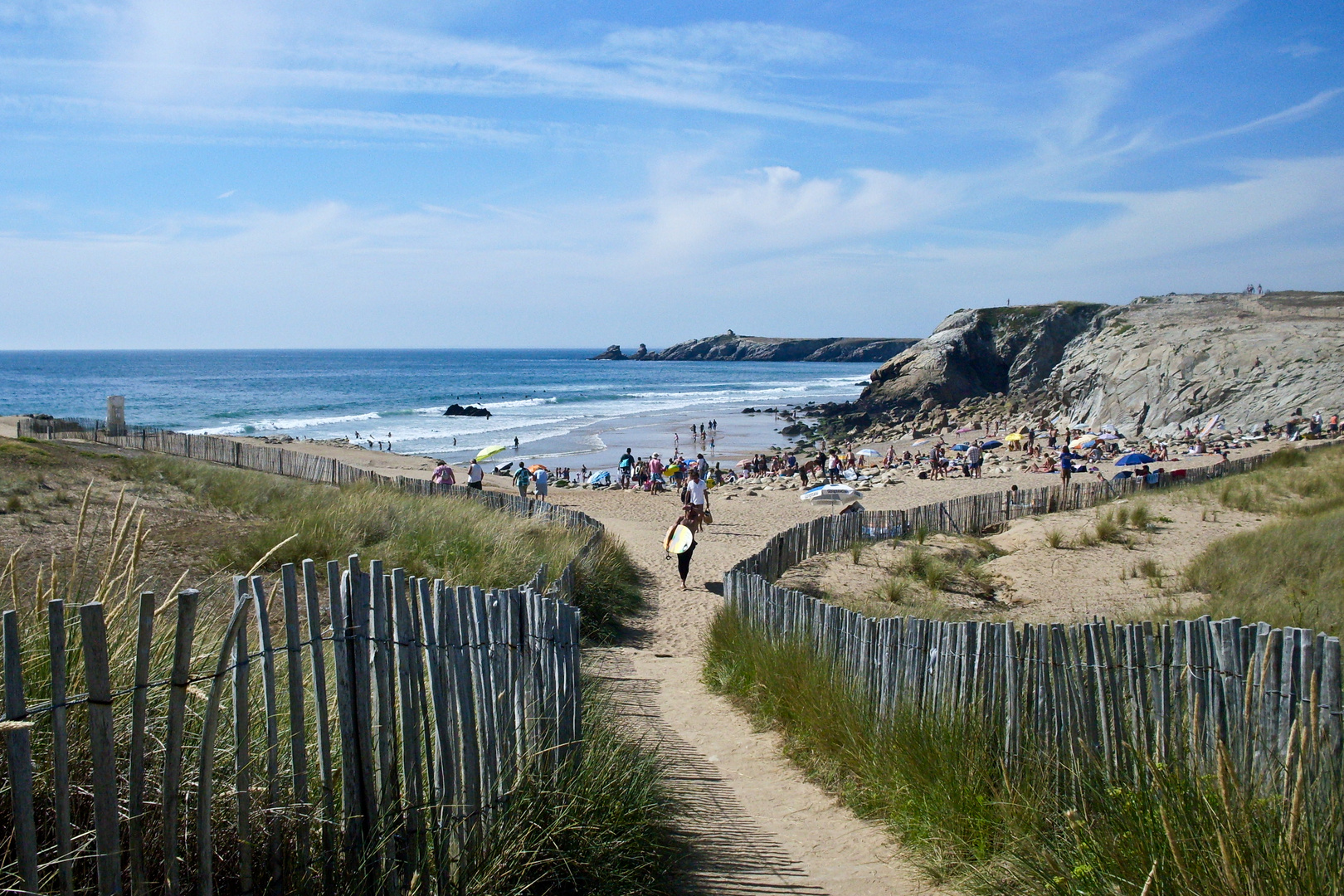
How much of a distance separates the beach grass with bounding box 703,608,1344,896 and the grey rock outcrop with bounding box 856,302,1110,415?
59.8 meters

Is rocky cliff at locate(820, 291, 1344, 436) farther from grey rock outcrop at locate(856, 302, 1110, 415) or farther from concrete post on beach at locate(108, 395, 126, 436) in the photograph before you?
concrete post on beach at locate(108, 395, 126, 436)

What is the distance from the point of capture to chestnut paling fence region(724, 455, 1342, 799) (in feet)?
11.3

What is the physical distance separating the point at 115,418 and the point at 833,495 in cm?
2274

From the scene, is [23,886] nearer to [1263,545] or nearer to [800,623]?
[800,623]

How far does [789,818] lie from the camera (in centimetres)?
521

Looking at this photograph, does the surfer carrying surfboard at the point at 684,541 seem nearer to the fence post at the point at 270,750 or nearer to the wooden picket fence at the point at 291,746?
the wooden picket fence at the point at 291,746

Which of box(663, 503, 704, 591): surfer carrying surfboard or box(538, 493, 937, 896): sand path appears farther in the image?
box(663, 503, 704, 591): surfer carrying surfboard

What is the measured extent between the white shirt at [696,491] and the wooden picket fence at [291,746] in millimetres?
11130

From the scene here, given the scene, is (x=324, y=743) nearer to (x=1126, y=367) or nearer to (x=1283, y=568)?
(x=1283, y=568)

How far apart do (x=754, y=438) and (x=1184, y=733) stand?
53357 mm

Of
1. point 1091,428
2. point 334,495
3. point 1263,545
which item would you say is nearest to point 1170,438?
point 1091,428

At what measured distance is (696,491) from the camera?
15570 millimetres

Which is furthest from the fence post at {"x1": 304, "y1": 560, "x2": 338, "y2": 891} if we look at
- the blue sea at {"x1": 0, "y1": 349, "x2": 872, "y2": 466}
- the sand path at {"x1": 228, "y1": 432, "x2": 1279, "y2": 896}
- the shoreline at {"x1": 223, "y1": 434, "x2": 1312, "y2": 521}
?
the blue sea at {"x1": 0, "y1": 349, "x2": 872, "y2": 466}

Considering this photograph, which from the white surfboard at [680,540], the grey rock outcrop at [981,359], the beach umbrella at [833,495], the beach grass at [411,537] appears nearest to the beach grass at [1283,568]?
the white surfboard at [680,540]
